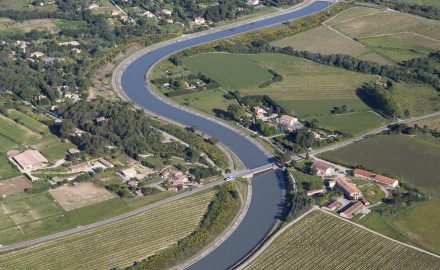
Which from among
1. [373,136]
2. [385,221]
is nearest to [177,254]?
[385,221]

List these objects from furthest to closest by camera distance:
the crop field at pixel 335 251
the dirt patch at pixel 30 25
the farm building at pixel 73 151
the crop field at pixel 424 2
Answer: the crop field at pixel 424 2 < the dirt patch at pixel 30 25 < the farm building at pixel 73 151 < the crop field at pixel 335 251

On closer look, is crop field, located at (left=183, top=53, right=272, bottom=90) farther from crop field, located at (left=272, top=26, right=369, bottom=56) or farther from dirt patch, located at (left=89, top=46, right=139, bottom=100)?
dirt patch, located at (left=89, top=46, right=139, bottom=100)

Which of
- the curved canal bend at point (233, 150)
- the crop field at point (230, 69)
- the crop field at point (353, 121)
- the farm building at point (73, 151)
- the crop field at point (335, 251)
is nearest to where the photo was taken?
the crop field at point (335, 251)

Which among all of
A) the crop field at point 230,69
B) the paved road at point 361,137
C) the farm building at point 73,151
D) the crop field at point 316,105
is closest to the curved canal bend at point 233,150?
the paved road at point 361,137

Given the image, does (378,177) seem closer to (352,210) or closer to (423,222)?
(352,210)

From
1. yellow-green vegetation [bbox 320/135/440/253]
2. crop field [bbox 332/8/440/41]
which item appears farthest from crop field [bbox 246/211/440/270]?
crop field [bbox 332/8/440/41]

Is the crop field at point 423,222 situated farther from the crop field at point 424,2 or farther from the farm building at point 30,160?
the crop field at point 424,2

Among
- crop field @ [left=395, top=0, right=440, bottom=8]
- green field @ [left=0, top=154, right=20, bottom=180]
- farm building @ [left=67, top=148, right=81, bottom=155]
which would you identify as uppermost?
crop field @ [left=395, top=0, right=440, bottom=8]
